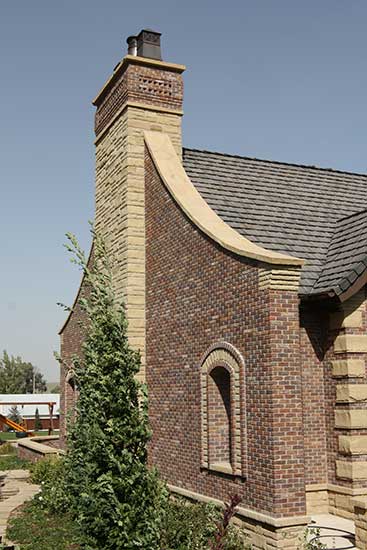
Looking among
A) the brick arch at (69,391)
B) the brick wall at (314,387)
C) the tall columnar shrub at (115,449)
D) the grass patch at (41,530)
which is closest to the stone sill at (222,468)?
the brick wall at (314,387)

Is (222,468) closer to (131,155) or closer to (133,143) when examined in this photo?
(131,155)

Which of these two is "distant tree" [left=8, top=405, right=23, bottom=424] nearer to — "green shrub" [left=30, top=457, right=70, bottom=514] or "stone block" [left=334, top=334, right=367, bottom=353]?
"green shrub" [left=30, top=457, right=70, bottom=514]

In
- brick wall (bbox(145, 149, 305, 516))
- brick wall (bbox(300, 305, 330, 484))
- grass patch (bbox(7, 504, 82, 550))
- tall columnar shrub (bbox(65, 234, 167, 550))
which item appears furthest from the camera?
brick wall (bbox(300, 305, 330, 484))

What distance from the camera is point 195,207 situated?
11656 millimetres

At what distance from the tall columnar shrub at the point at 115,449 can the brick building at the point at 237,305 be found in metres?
1.81

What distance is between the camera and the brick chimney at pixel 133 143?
1334cm

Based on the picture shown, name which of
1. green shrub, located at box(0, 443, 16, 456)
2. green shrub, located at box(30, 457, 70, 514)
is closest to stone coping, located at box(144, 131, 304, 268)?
green shrub, located at box(30, 457, 70, 514)

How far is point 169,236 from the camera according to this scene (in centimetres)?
1225

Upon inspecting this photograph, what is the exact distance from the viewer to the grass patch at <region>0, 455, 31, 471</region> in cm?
2067

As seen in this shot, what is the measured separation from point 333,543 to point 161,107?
32.2 feet

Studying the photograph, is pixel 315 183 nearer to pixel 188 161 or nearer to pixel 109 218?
pixel 188 161

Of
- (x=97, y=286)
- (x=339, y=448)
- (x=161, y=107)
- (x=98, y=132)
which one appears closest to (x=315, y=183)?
(x=161, y=107)

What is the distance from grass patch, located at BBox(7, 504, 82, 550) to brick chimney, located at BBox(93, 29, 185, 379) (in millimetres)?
3406

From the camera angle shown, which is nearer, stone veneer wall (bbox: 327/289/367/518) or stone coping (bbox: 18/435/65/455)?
stone veneer wall (bbox: 327/289/367/518)
